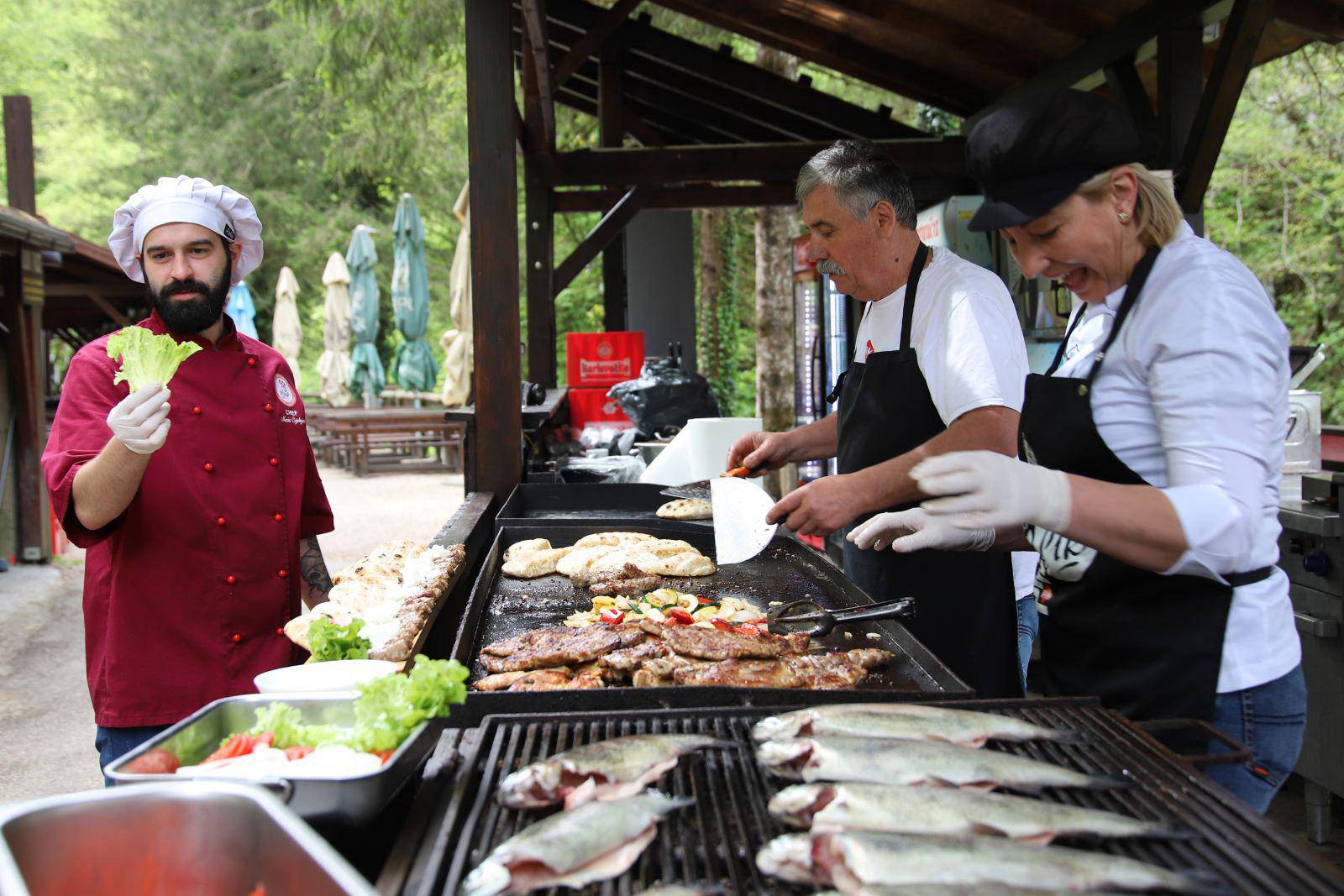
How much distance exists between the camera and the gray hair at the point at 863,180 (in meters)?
3.50

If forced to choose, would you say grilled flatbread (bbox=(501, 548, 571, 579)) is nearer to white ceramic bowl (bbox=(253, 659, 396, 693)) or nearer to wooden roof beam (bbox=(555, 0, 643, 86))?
white ceramic bowl (bbox=(253, 659, 396, 693))

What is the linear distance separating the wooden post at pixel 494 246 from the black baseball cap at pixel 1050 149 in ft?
10.9

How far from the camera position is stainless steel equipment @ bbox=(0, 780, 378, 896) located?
4.37 ft

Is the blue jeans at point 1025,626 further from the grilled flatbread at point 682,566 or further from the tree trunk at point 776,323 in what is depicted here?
the tree trunk at point 776,323

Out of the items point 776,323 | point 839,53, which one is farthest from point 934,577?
point 776,323

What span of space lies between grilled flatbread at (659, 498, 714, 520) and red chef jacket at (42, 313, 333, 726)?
78.2 inches

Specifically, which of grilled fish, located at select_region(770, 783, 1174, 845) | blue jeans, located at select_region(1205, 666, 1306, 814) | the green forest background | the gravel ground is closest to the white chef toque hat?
grilled fish, located at select_region(770, 783, 1174, 845)

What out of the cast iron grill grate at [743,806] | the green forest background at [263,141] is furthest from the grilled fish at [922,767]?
the green forest background at [263,141]

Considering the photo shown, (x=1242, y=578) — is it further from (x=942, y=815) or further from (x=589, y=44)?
(x=589, y=44)

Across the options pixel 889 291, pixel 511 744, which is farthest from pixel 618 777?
pixel 889 291

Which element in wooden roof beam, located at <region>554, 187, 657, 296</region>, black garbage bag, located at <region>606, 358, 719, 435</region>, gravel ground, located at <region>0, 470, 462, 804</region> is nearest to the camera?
gravel ground, located at <region>0, 470, 462, 804</region>

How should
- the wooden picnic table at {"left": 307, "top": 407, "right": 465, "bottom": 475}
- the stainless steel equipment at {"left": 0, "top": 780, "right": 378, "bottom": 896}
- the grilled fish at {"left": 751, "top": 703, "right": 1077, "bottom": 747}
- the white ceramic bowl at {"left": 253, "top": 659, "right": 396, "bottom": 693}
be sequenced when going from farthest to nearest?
the wooden picnic table at {"left": 307, "top": 407, "right": 465, "bottom": 475}, the white ceramic bowl at {"left": 253, "top": 659, "right": 396, "bottom": 693}, the grilled fish at {"left": 751, "top": 703, "right": 1077, "bottom": 747}, the stainless steel equipment at {"left": 0, "top": 780, "right": 378, "bottom": 896}

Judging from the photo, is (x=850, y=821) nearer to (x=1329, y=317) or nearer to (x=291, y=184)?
(x=1329, y=317)

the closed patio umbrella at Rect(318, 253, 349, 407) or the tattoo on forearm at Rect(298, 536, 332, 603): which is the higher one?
the closed patio umbrella at Rect(318, 253, 349, 407)
